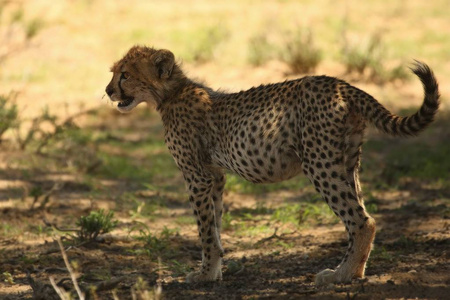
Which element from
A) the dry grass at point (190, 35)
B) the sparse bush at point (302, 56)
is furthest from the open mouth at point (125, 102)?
the sparse bush at point (302, 56)

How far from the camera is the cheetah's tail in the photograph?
4.86m

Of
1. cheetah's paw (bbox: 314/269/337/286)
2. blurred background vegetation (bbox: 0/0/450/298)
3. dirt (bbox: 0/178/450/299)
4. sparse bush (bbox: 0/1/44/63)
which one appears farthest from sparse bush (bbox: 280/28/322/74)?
cheetah's paw (bbox: 314/269/337/286)

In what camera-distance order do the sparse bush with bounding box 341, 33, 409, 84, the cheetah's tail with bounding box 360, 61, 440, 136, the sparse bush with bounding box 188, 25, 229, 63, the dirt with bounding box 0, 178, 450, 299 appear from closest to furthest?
the cheetah's tail with bounding box 360, 61, 440, 136 < the dirt with bounding box 0, 178, 450, 299 < the sparse bush with bounding box 341, 33, 409, 84 < the sparse bush with bounding box 188, 25, 229, 63

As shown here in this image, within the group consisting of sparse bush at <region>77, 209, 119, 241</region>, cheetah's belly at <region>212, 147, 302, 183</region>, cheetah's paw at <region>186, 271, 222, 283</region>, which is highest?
cheetah's belly at <region>212, 147, 302, 183</region>

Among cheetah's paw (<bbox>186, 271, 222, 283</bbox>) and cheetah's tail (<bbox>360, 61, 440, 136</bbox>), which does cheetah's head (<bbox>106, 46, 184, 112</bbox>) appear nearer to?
cheetah's paw (<bbox>186, 271, 222, 283</bbox>)

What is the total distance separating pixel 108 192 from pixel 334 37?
7.64m

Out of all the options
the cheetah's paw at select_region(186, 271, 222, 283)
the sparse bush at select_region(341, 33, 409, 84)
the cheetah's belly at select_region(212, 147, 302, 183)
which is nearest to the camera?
the cheetah's belly at select_region(212, 147, 302, 183)

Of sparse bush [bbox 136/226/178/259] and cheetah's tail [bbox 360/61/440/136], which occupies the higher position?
cheetah's tail [bbox 360/61/440/136]

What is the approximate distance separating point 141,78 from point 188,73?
1.81ft

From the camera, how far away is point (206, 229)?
567 centimetres

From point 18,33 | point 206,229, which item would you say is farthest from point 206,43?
point 206,229

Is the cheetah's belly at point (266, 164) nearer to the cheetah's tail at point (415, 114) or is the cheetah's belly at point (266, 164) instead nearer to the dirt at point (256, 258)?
the cheetah's tail at point (415, 114)

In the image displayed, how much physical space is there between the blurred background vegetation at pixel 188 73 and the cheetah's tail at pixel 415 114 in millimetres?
1821

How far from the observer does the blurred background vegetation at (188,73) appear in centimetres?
766
